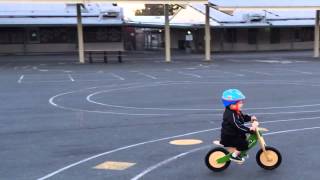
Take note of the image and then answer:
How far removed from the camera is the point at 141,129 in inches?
428

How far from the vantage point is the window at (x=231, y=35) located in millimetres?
55531

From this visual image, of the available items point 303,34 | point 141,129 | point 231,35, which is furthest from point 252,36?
point 141,129

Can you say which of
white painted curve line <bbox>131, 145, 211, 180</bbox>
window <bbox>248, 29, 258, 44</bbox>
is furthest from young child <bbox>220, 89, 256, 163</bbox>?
window <bbox>248, 29, 258, 44</bbox>

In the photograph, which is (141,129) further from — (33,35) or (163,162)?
(33,35)

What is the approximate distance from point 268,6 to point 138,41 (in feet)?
97.9

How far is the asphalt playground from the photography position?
297 inches

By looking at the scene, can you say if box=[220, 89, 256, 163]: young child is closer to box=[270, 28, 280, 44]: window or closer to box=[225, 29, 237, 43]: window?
A: box=[225, 29, 237, 43]: window

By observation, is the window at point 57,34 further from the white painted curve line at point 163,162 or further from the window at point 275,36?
the white painted curve line at point 163,162

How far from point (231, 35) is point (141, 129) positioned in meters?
46.2

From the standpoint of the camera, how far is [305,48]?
192ft

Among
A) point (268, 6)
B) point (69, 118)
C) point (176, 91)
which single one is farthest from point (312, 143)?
point (268, 6)

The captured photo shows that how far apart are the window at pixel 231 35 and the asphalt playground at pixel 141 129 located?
3487 centimetres

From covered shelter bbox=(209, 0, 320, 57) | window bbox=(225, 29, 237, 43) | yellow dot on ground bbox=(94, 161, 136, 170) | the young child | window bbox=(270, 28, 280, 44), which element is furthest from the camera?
window bbox=(270, 28, 280, 44)

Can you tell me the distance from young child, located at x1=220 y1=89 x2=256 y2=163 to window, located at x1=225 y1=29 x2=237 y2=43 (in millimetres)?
48839
